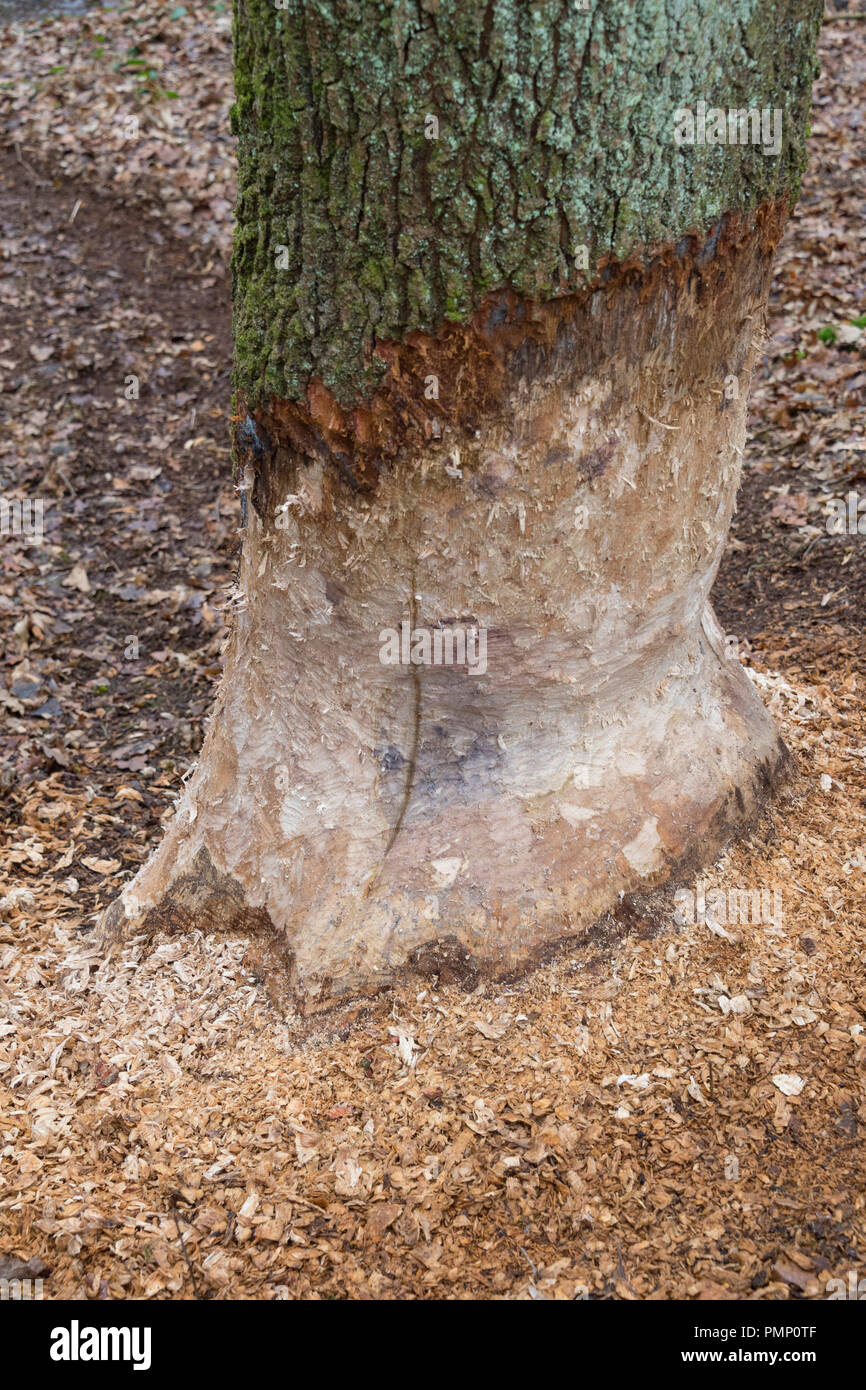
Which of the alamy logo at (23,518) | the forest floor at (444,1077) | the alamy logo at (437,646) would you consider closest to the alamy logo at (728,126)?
the alamy logo at (437,646)

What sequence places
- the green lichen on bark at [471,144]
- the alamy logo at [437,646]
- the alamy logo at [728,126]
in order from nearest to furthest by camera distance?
the green lichen on bark at [471,144]
the alamy logo at [728,126]
the alamy logo at [437,646]

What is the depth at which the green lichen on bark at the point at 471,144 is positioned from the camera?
1882mm

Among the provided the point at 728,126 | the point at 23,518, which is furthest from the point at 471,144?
the point at 23,518

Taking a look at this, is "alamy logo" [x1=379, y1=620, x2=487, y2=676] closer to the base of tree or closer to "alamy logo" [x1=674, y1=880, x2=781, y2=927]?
the base of tree

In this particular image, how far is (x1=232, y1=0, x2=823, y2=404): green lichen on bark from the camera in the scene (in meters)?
A: 1.88

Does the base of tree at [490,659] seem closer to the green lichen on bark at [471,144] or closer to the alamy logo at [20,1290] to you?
the green lichen on bark at [471,144]

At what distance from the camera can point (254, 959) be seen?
2775 mm

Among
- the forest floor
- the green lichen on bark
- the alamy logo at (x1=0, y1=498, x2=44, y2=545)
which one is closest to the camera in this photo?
the green lichen on bark

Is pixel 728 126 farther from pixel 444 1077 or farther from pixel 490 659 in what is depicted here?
pixel 444 1077

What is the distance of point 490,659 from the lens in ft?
8.16

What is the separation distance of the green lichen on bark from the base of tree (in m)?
0.11

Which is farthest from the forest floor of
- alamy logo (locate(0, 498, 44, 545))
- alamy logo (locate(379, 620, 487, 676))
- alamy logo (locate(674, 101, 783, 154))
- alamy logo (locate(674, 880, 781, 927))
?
alamy logo (locate(674, 101, 783, 154))

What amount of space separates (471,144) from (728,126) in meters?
0.54

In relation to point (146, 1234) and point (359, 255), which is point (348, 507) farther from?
point (146, 1234)
